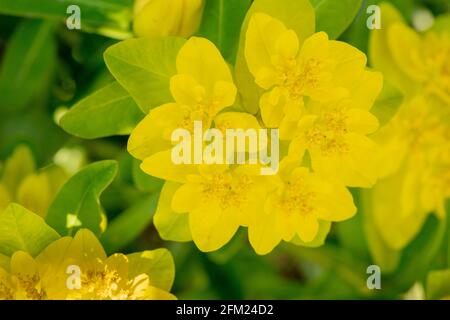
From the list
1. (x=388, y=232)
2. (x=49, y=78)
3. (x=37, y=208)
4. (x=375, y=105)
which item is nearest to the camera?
(x=375, y=105)

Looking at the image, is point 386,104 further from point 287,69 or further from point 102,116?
point 102,116

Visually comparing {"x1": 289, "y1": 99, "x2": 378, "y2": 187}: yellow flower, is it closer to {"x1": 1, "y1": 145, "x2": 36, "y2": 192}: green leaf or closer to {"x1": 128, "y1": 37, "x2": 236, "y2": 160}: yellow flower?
{"x1": 128, "y1": 37, "x2": 236, "y2": 160}: yellow flower

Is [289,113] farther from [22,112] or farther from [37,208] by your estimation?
[22,112]

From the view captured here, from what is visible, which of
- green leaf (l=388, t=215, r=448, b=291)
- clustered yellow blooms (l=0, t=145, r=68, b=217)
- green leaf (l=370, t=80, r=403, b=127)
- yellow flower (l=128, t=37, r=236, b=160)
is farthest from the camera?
green leaf (l=388, t=215, r=448, b=291)

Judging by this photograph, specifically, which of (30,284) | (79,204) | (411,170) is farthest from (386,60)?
(30,284)

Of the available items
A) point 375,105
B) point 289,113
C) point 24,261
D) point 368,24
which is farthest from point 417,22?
point 24,261

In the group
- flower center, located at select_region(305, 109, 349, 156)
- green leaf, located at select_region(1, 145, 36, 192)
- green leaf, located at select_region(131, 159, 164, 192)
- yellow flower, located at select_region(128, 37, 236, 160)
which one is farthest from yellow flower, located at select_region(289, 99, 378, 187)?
green leaf, located at select_region(1, 145, 36, 192)

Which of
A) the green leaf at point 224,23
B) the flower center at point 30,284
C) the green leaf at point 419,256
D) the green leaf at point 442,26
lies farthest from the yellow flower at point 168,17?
the green leaf at point 419,256
